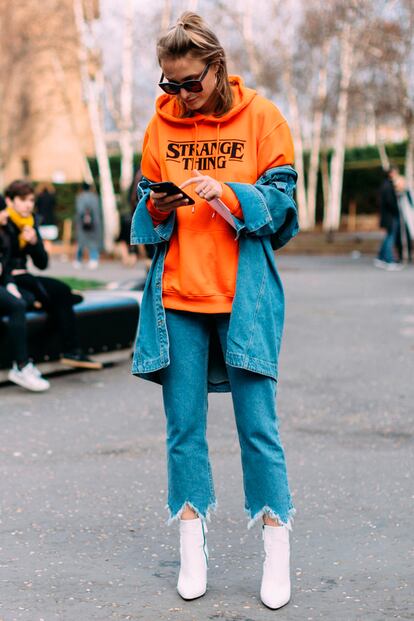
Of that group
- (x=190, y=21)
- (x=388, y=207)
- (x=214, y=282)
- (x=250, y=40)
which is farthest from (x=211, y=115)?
(x=250, y=40)

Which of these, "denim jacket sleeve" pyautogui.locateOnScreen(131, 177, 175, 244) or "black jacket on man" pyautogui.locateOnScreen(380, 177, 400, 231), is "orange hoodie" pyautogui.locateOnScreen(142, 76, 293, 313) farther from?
"black jacket on man" pyautogui.locateOnScreen(380, 177, 400, 231)

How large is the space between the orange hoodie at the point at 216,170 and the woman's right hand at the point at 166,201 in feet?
0.43

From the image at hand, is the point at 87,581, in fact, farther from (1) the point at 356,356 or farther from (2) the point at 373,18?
(2) the point at 373,18

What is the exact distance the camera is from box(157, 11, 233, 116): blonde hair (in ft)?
11.5

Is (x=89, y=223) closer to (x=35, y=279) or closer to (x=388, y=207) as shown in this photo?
(x=388, y=207)

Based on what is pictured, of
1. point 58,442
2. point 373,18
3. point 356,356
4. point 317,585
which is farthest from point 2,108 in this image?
point 317,585

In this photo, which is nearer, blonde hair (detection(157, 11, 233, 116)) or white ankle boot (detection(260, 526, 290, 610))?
blonde hair (detection(157, 11, 233, 116))

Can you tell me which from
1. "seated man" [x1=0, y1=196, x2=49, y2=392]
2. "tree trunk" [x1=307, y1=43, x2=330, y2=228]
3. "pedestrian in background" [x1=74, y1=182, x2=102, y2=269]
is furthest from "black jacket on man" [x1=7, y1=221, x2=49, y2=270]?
"tree trunk" [x1=307, y1=43, x2=330, y2=228]

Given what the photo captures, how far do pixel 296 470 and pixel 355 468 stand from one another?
32cm

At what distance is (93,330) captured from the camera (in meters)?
9.09

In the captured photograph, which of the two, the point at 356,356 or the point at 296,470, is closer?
the point at 296,470

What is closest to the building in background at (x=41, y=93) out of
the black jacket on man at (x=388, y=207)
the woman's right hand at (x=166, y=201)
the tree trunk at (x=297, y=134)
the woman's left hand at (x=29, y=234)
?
the tree trunk at (x=297, y=134)

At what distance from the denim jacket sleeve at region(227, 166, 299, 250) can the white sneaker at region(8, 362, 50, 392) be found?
4.45 metres

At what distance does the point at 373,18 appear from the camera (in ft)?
96.4
